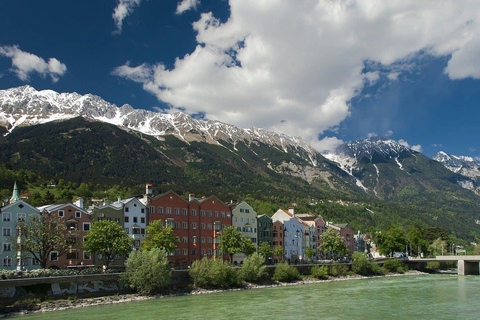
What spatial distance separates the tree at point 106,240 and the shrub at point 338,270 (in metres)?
47.6

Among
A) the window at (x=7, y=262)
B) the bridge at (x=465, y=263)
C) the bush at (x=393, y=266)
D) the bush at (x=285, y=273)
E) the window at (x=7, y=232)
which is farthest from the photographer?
the bush at (x=393, y=266)

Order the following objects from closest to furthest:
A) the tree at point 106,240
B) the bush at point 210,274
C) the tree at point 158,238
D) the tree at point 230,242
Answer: the tree at point 106,240 → the bush at point 210,274 → the tree at point 158,238 → the tree at point 230,242

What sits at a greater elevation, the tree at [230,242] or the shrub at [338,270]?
the tree at [230,242]

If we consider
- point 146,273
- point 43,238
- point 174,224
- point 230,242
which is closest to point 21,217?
point 43,238

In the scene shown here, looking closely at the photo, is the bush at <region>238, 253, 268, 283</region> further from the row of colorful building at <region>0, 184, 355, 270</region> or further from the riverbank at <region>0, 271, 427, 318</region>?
the row of colorful building at <region>0, 184, 355, 270</region>

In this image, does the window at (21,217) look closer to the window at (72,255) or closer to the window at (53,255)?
the window at (53,255)

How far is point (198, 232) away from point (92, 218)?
77.4 ft

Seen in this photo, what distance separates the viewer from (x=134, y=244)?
8669 cm

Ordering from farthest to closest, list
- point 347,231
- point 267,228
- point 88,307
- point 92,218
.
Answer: point 347,231 → point 267,228 → point 92,218 → point 88,307

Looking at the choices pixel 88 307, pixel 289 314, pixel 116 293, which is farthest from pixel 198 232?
pixel 289 314

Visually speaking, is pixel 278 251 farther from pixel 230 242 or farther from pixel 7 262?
pixel 7 262

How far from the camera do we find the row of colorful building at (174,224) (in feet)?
243

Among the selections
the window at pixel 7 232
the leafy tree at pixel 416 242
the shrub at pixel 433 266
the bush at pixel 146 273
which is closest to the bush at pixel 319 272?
the bush at pixel 146 273

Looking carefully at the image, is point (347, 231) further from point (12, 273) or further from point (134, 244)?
point (12, 273)
